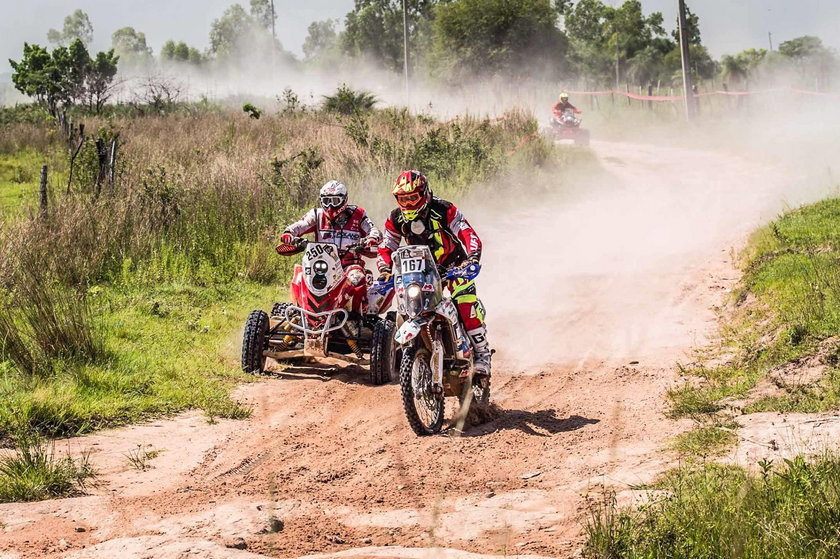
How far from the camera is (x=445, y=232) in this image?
27.7 ft

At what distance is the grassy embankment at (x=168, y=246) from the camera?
9.31m

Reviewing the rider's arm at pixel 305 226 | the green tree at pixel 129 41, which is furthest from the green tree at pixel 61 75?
the green tree at pixel 129 41

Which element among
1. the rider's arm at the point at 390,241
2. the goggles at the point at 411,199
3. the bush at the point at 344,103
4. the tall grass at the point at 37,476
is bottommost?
the tall grass at the point at 37,476

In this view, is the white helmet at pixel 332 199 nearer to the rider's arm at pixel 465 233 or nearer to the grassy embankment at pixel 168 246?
the grassy embankment at pixel 168 246

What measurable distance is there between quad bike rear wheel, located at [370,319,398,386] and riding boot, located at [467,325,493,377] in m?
1.75

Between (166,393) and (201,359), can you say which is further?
(201,359)

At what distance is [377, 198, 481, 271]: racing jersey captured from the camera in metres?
8.36

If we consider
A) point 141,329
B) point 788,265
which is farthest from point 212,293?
point 788,265

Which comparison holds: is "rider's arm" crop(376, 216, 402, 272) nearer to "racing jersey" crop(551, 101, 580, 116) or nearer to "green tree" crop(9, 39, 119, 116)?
"racing jersey" crop(551, 101, 580, 116)

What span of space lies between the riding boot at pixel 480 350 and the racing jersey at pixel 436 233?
1.99ft

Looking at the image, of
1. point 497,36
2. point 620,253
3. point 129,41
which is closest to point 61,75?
point 497,36

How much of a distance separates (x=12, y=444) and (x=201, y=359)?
3323 mm

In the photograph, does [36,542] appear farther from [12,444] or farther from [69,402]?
[69,402]

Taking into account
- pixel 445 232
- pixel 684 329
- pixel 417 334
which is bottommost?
pixel 684 329
